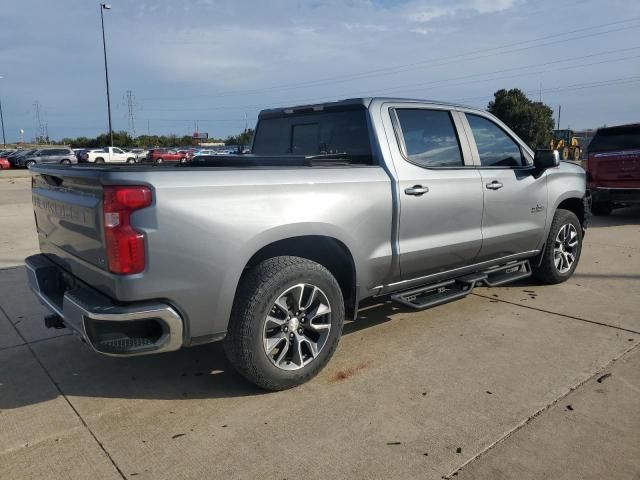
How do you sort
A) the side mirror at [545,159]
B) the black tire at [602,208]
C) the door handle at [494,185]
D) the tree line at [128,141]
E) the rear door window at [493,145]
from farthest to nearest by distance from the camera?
the tree line at [128,141], the black tire at [602,208], the side mirror at [545,159], the rear door window at [493,145], the door handle at [494,185]

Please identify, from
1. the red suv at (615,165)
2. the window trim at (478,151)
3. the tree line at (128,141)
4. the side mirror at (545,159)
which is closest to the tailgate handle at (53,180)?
the window trim at (478,151)

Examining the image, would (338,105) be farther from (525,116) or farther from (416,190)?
(525,116)

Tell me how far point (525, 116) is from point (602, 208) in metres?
34.6

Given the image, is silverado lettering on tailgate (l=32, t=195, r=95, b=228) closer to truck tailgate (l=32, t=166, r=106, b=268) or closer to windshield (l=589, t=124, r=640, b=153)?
truck tailgate (l=32, t=166, r=106, b=268)

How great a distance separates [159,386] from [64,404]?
1.84 ft

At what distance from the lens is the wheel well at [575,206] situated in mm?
5832

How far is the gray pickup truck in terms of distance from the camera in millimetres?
2807

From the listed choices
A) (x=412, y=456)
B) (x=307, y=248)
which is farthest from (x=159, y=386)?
(x=412, y=456)

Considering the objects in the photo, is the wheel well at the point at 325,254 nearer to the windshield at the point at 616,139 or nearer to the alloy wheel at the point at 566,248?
the alloy wheel at the point at 566,248

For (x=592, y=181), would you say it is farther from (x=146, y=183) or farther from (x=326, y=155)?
(x=146, y=183)

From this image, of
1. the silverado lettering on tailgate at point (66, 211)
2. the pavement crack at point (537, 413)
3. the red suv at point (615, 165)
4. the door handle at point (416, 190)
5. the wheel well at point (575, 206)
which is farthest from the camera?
the red suv at point (615, 165)

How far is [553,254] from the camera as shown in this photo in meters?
5.56

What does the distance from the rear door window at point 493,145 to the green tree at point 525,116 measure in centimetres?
3967

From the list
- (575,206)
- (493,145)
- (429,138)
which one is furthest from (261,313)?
(575,206)
